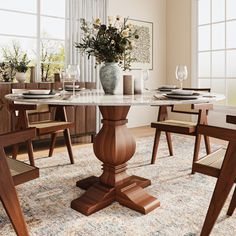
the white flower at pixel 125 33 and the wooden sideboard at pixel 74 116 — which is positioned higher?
the white flower at pixel 125 33

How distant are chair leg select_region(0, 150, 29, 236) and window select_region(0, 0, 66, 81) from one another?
302cm

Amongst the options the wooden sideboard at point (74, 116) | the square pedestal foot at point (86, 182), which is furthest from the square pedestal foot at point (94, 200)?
the wooden sideboard at point (74, 116)

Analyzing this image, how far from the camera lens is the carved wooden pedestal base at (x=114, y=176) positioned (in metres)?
1.96

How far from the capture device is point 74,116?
12.8 feet

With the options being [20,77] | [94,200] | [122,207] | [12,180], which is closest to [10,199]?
[12,180]

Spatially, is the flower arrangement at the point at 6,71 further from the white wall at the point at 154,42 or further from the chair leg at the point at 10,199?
the chair leg at the point at 10,199

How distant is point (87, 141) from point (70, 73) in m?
2.13

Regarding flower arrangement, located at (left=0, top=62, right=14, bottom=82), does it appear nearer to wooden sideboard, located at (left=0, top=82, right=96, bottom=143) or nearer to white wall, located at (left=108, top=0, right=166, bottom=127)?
wooden sideboard, located at (left=0, top=82, right=96, bottom=143)

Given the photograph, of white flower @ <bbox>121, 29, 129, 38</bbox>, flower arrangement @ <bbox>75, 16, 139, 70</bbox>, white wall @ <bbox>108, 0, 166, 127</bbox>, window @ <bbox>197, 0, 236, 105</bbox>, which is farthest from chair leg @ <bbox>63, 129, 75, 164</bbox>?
window @ <bbox>197, 0, 236, 105</bbox>

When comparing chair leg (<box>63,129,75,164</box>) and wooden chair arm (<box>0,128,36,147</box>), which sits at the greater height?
wooden chair arm (<box>0,128,36,147</box>)

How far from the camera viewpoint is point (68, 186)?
7.80ft

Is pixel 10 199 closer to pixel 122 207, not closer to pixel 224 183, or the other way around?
pixel 122 207

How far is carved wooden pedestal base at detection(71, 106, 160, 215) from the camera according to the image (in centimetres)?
196

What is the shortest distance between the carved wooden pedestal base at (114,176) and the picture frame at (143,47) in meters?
3.23
